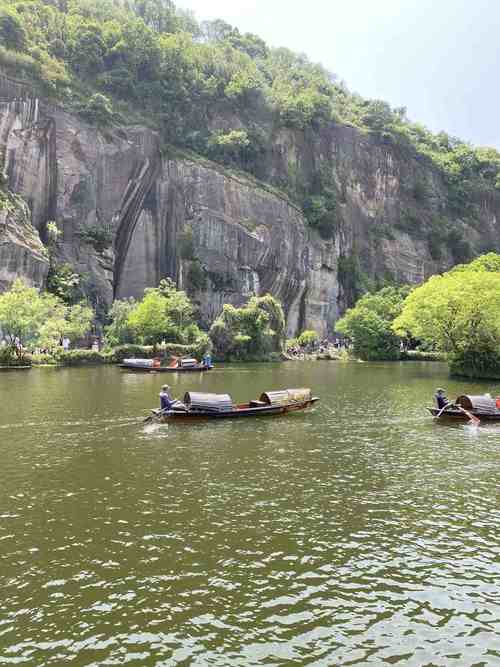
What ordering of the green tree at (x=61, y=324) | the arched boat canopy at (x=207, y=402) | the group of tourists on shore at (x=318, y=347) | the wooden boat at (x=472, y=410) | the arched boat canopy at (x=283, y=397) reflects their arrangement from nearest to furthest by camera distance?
the arched boat canopy at (x=207, y=402) < the wooden boat at (x=472, y=410) < the arched boat canopy at (x=283, y=397) < the green tree at (x=61, y=324) < the group of tourists on shore at (x=318, y=347)

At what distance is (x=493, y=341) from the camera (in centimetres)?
4584

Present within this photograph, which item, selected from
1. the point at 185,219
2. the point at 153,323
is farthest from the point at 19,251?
the point at 185,219

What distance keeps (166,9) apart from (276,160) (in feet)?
166

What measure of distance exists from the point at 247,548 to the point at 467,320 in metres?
40.9

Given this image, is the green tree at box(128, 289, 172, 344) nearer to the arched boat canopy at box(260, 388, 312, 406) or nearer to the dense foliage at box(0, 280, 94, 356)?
the dense foliage at box(0, 280, 94, 356)

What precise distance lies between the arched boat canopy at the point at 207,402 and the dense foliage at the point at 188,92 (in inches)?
2419

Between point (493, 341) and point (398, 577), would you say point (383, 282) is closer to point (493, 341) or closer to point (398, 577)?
point (493, 341)

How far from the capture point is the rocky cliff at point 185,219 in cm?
7950

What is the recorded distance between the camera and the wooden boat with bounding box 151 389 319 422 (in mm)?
25188

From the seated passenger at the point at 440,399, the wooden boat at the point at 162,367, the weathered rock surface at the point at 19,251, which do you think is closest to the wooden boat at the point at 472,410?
the seated passenger at the point at 440,399

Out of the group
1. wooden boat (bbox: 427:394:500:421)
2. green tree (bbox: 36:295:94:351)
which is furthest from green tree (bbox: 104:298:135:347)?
wooden boat (bbox: 427:394:500:421)

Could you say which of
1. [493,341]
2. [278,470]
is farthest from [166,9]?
[278,470]

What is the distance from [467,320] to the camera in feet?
154

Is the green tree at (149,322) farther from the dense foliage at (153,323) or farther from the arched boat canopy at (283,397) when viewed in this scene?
the arched boat canopy at (283,397)
